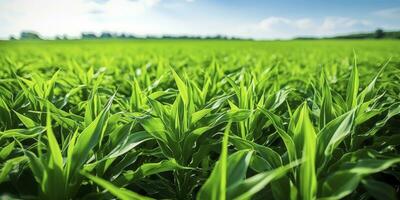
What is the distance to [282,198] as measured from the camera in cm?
97

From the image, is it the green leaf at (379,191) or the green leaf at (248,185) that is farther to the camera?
the green leaf at (379,191)

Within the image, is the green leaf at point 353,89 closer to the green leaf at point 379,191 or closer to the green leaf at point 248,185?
the green leaf at point 379,191

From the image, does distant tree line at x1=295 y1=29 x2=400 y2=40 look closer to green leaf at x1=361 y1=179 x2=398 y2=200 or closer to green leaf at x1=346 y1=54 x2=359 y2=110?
green leaf at x1=346 y1=54 x2=359 y2=110

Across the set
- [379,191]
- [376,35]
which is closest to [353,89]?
[379,191]

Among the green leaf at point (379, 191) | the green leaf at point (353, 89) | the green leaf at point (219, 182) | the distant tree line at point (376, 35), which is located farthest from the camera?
the distant tree line at point (376, 35)

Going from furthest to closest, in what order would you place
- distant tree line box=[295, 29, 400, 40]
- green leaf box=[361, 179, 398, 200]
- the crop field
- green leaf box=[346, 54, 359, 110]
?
distant tree line box=[295, 29, 400, 40], green leaf box=[346, 54, 359, 110], green leaf box=[361, 179, 398, 200], the crop field

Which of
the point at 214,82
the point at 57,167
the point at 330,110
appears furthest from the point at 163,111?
the point at 214,82

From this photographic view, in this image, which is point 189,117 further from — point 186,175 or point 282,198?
point 282,198

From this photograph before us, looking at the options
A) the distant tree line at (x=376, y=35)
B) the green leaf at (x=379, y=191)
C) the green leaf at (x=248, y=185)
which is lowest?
the distant tree line at (x=376, y=35)

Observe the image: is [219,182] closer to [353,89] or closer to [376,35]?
[353,89]

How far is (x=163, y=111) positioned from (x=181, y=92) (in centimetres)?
11

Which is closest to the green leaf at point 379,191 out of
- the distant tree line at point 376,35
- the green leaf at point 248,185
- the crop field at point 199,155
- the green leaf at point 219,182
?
the crop field at point 199,155

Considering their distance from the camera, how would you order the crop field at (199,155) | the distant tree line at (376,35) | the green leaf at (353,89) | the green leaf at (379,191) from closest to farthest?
the crop field at (199,155), the green leaf at (379,191), the green leaf at (353,89), the distant tree line at (376,35)

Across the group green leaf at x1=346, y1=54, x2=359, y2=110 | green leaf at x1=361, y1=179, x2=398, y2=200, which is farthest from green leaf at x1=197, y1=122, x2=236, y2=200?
green leaf at x1=346, y1=54, x2=359, y2=110
